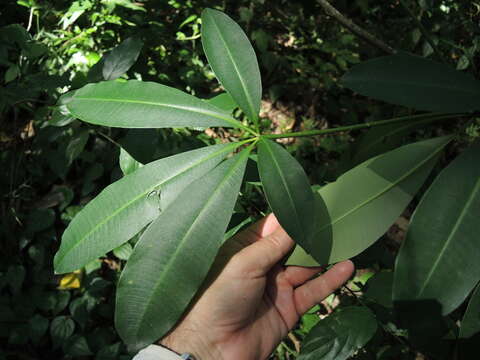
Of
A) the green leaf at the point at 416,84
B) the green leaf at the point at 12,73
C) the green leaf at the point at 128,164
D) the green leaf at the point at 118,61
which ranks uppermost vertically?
the green leaf at the point at 416,84

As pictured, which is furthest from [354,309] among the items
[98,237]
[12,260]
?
[12,260]

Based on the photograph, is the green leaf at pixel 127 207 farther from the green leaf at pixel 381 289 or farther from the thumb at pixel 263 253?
the green leaf at pixel 381 289

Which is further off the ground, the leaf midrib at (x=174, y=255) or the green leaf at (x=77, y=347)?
the leaf midrib at (x=174, y=255)

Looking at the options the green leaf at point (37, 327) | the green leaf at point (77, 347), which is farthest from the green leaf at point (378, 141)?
the green leaf at point (37, 327)

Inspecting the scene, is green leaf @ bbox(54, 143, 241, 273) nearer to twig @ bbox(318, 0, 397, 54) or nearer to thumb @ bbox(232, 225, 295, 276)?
thumb @ bbox(232, 225, 295, 276)

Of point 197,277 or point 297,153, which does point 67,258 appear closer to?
point 197,277

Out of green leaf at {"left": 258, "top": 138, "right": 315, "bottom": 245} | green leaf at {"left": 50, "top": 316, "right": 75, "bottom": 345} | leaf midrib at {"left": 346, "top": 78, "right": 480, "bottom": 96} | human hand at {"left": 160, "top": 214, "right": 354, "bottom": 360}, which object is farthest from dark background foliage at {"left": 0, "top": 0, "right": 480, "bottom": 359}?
Answer: leaf midrib at {"left": 346, "top": 78, "right": 480, "bottom": 96}

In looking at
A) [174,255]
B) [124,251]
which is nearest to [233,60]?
[174,255]
